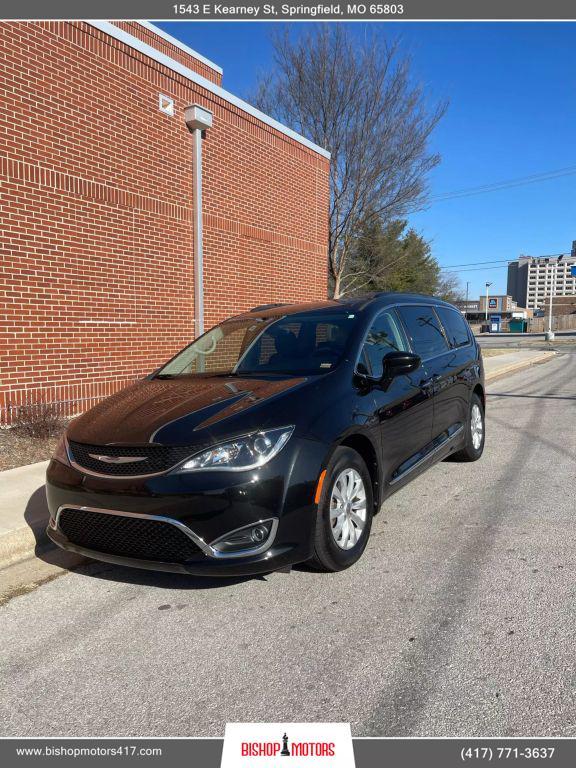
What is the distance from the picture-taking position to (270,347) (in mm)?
4383

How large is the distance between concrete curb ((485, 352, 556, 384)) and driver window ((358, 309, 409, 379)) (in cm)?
1143

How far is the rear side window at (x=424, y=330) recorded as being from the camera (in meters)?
4.89

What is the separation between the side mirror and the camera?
3898 mm

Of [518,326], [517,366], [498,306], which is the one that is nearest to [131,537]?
[517,366]

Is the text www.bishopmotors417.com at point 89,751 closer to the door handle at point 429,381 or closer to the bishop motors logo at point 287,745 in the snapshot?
the bishop motors logo at point 287,745

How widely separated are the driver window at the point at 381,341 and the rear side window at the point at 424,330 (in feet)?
0.65

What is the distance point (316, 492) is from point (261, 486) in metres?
0.36

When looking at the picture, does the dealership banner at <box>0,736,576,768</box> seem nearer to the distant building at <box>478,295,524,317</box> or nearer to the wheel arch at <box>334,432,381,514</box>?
the wheel arch at <box>334,432,381,514</box>

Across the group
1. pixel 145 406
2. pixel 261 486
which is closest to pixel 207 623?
pixel 261 486

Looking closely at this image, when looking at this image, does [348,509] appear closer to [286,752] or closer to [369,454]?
[369,454]

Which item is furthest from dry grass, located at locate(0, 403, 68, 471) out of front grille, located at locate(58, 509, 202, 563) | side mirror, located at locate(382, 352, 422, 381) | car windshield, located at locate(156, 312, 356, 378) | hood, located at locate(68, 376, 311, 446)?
side mirror, located at locate(382, 352, 422, 381)

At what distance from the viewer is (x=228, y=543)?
2.95 m

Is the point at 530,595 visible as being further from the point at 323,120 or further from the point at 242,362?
the point at 323,120

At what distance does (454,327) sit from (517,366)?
14.8 m
